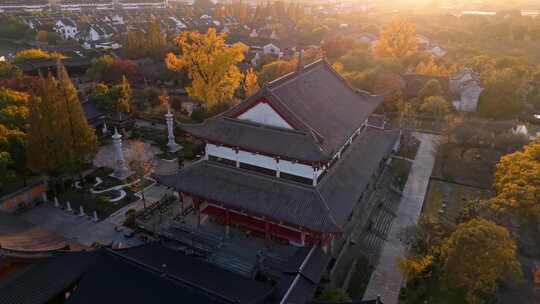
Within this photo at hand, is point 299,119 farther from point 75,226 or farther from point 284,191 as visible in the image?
point 75,226

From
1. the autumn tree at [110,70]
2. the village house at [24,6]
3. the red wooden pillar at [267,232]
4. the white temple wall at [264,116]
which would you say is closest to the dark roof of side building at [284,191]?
the red wooden pillar at [267,232]

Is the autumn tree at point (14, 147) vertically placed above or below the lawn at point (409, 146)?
above

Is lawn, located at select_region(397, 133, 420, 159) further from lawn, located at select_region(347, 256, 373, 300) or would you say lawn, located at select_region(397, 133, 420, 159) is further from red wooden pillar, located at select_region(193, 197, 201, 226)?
red wooden pillar, located at select_region(193, 197, 201, 226)

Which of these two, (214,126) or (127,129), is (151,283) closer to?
(214,126)

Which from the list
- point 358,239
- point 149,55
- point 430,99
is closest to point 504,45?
point 430,99

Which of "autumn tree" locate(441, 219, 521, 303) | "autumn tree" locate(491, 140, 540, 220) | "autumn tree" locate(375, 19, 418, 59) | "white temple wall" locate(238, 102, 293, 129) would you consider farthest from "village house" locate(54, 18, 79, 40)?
"autumn tree" locate(441, 219, 521, 303)

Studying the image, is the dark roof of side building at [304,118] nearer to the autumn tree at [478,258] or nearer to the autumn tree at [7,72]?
the autumn tree at [478,258]

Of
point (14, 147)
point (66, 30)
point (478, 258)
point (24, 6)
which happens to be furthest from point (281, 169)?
point (24, 6)
